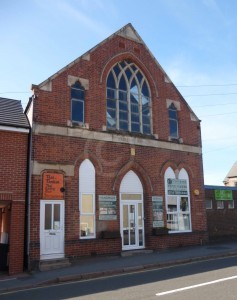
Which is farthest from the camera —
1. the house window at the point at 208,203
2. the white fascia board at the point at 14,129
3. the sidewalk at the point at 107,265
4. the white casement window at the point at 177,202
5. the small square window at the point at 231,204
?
the small square window at the point at 231,204

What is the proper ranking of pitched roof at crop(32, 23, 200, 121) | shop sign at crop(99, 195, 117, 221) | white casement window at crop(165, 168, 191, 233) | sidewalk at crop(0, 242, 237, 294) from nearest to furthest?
sidewalk at crop(0, 242, 237, 294) < pitched roof at crop(32, 23, 200, 121) < shop sign at crop(99, 195, 117, 221) < white casement window at crop(165, 168, 191, 233)

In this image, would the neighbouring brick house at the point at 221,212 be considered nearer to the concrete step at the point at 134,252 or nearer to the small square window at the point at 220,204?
the small square window at the point at 220,204

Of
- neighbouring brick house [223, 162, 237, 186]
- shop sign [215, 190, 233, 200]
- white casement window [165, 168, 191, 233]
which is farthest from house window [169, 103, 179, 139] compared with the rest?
neighbouring brick house [223, 162, 237, 186]

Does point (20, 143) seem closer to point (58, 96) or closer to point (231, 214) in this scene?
point (58, 96)

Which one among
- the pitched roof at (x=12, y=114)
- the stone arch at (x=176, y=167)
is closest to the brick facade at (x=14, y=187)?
the pitched roof at (x=12, y=114)

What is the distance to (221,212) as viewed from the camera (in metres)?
20.7

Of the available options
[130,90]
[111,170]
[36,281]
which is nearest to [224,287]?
[36,281]

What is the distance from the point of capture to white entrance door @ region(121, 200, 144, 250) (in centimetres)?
1602

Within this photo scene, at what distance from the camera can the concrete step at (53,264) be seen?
12.7 metres

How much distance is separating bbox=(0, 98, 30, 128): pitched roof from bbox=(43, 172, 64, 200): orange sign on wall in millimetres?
2269

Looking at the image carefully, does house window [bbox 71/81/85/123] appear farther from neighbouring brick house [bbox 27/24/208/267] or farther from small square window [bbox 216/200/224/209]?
small square window [bbox 216/200/224/209]

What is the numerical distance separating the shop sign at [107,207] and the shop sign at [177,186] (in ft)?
11.7

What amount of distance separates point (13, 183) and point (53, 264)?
3.45 metres

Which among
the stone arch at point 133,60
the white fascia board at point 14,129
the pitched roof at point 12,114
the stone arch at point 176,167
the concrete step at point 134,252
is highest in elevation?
the stone arch at point 133,60
